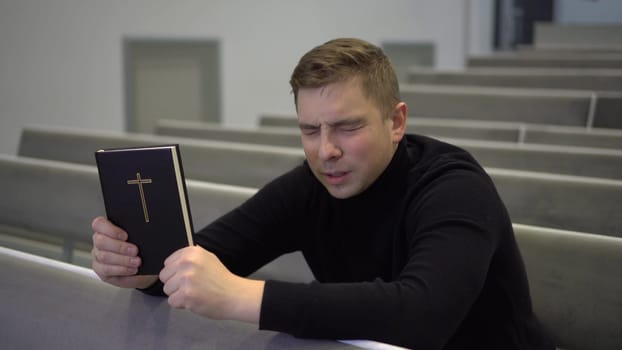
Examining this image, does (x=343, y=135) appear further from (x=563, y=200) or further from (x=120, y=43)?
(x=120, y=43)

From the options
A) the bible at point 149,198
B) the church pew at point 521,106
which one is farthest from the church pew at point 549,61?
the bible at point 149,198

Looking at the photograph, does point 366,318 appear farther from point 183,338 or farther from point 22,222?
point 22,222

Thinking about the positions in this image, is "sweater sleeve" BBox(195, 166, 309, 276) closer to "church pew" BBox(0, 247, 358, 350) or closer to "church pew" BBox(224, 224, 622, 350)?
"church pew" BBox(0, 247, 358, 350)

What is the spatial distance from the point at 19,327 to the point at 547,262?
0.92 metres

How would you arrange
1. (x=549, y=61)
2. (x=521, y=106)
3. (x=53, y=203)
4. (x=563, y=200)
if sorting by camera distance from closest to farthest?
1. (x=563, y=200)
2. (x=53, y=203)
3. (x=521, y=106)
4. (x=549, y=61)

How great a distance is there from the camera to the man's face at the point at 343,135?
1120 millimetres

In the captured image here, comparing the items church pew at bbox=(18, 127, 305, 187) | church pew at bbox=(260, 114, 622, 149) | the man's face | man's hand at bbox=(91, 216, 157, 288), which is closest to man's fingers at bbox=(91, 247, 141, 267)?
man's hand at bbox=(91, 216, 157, 288)

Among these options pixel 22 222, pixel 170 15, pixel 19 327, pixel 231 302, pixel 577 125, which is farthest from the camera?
pixel 170 15

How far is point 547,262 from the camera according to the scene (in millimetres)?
1386

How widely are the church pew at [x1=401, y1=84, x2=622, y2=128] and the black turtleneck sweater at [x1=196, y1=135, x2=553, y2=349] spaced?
77.4 inches

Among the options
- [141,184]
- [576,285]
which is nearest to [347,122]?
[141,184]

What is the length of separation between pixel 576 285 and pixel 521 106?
6.34ft

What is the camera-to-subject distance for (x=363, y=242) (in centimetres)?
125

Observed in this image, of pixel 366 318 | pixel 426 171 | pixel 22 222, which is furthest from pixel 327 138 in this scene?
pixel 22 222
